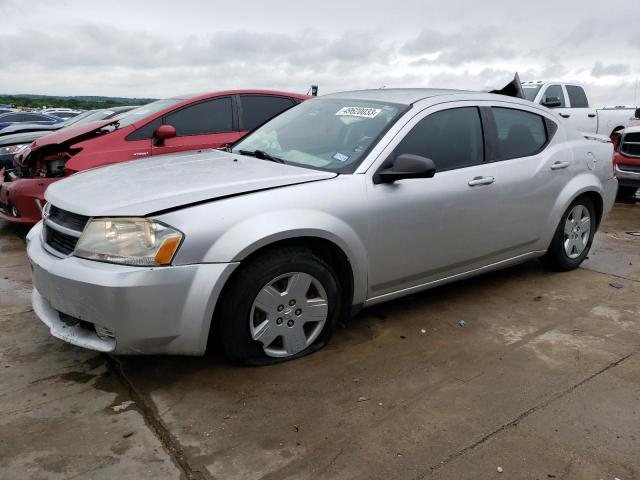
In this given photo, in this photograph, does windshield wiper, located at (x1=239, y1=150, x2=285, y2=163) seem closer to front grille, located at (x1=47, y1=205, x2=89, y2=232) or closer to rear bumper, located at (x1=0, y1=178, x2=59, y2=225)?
front grille, located at (x1=47, y1=205, x2=89, y2=232)

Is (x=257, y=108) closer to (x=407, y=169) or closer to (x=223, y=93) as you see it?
(x=223, y=93)

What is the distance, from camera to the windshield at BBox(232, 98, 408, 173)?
355cm

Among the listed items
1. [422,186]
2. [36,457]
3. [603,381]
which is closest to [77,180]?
[36,457]

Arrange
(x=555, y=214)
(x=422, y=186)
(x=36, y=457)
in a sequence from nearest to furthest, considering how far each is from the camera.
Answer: (x=36, y=457) → (x=422, y=186) → (x=555, y=214)

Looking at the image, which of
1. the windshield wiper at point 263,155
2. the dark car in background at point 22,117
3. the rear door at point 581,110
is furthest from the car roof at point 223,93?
the dark car in background at point 22,117

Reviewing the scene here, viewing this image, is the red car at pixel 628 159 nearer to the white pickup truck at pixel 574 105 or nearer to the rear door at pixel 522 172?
the white pickup truck at pixel 574 105

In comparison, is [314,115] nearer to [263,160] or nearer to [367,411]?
[263,160]

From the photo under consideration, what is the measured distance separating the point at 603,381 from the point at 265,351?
1.81 m

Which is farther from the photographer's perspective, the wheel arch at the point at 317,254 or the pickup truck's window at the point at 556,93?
the pickup truck's window at the point at 556,93

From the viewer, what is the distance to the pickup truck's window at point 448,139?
3.69 metres

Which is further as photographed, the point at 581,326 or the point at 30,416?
the point at 581,326

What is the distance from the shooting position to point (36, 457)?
2.42m

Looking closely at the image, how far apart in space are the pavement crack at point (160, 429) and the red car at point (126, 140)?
302 centimetres

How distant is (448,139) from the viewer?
12.8 feet
